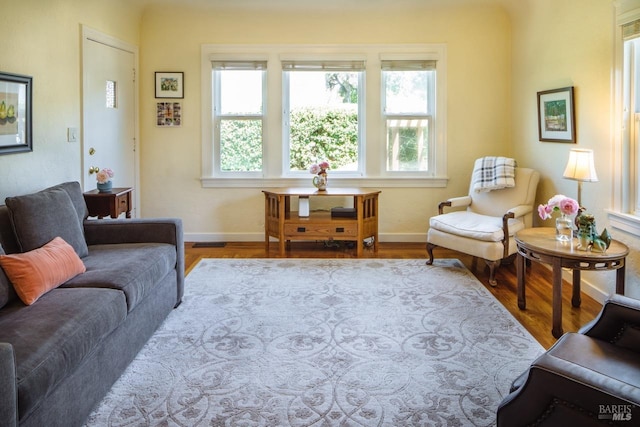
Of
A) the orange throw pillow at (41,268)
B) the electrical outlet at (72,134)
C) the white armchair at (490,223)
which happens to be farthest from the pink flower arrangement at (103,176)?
the white armchair at (490,223)

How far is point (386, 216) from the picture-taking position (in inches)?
229

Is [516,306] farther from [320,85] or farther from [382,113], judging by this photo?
[320,85]

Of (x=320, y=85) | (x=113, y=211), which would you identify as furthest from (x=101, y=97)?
(x=320, y=85)

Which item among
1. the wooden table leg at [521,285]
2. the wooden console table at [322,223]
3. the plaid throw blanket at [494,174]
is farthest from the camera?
the wooden console table at [322,223]

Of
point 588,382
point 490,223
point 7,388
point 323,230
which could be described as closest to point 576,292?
point 490,223

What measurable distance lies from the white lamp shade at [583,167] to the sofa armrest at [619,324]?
176 cm

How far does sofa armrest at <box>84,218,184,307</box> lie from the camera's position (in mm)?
A: 3438

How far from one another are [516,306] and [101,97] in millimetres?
4092

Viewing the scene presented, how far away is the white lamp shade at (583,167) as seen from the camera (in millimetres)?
3516

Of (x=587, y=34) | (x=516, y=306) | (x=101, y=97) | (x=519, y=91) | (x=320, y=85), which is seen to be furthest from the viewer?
(x=320, y=85)

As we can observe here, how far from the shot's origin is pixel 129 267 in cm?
282

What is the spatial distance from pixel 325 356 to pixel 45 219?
1.75 m

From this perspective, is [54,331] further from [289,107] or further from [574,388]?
[289,107]

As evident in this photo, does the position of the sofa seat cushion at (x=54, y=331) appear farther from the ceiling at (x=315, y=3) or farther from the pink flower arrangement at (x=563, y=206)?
the ceiling at (x=315, y=3)
